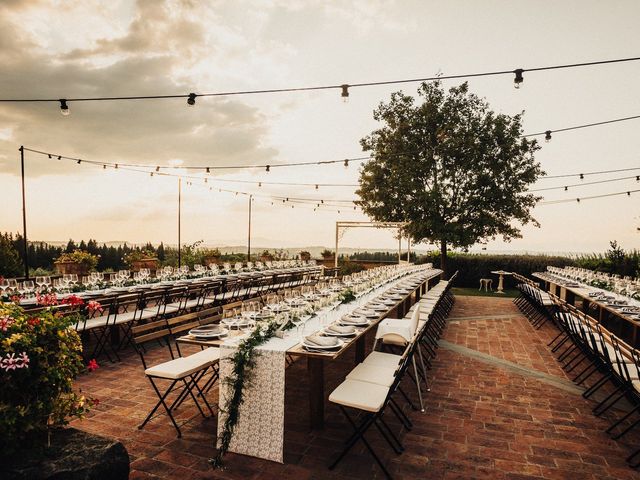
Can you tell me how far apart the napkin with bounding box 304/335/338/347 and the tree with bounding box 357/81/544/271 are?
1206cm

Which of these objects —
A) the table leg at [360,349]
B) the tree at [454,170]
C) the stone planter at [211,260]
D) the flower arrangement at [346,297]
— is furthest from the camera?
the tree at [454,170]

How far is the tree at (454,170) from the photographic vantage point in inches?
580

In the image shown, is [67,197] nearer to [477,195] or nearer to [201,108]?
[201,108]

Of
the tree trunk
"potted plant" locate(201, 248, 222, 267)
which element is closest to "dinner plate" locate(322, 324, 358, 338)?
"potted plant" locate(201, 248, 222, 267)

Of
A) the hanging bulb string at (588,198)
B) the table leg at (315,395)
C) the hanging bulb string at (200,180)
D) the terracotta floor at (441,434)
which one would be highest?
the hanging bulb string at (200,180)

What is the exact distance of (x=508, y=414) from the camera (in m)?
3.66

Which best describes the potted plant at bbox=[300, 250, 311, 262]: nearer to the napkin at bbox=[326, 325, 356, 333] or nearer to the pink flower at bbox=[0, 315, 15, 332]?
Result: the napkin at bbox=[326, 325, 356, 333]

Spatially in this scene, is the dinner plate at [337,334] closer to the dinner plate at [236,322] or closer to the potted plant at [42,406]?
the dinner plate at [236,322]

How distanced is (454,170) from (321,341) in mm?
13792

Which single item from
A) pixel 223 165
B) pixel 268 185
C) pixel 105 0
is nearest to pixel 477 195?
pixel 268 185

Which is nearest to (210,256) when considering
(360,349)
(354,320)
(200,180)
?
(200,180)

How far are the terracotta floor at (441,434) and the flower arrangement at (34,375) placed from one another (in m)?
0.81

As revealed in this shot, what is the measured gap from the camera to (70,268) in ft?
32.6

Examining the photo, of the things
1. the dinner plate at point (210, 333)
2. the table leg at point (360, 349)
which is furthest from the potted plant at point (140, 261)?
the dinner plate at point (210, 333)
